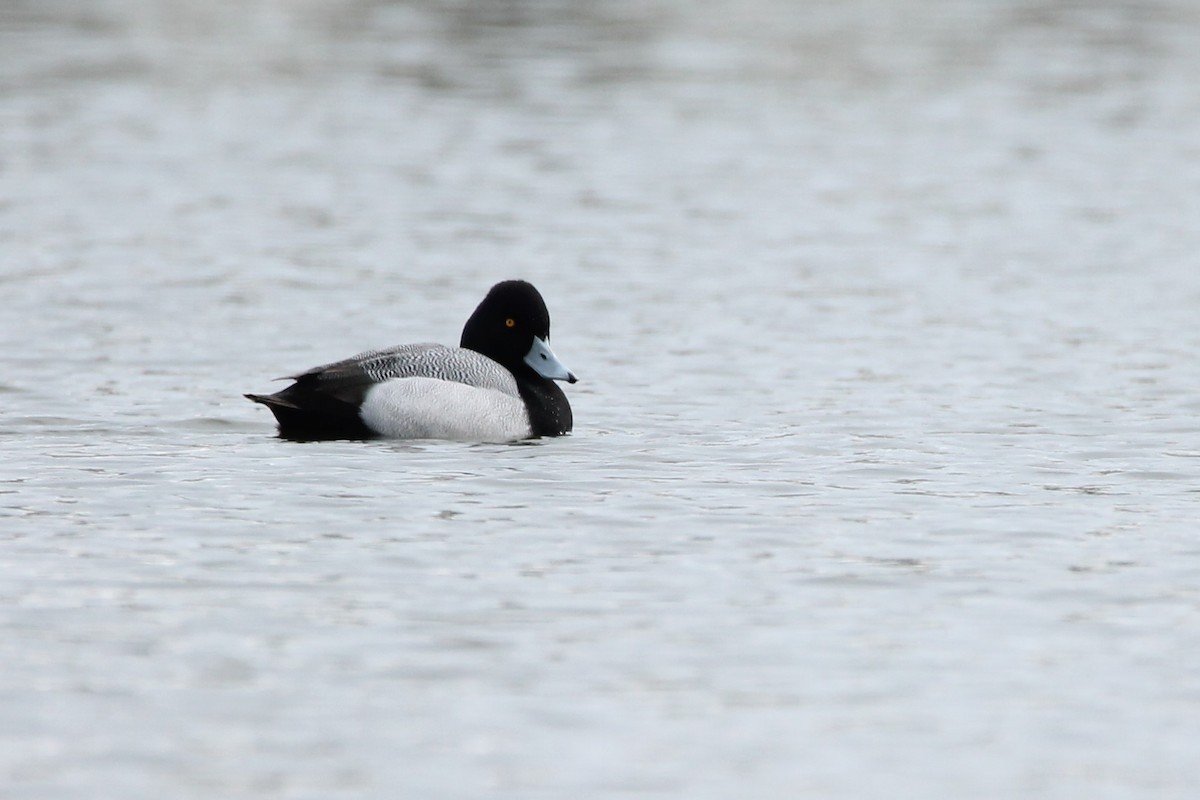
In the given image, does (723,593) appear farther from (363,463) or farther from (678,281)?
(678,281)

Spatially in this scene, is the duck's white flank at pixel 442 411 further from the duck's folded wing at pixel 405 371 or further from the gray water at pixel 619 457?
the gray water at pixel 619 457

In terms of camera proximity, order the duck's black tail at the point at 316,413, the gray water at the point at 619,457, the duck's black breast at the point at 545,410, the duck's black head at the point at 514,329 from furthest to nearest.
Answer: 1. the duck's black head at the point at 514,329
2. the duck's black breast at the point at 545,410
3. the duck's black tail at the point at 316,413
4. the gray water at the point at 619,457

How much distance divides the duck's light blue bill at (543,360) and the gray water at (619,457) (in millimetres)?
578

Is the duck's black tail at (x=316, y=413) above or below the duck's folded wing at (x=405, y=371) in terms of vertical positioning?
below

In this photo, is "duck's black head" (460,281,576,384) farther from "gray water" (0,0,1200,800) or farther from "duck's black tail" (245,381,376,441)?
"duck's black tail" (245,381,376,441)

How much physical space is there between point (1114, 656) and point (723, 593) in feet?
5.97

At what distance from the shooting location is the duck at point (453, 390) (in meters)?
13.3

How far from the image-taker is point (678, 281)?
20.8 meters

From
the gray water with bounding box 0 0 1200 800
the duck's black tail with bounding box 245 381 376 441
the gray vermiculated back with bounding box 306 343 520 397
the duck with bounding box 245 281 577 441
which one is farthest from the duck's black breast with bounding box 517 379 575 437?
the duck's black tail with bounding box 245 381 376 441

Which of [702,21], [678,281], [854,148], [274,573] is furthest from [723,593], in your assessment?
[702,21]

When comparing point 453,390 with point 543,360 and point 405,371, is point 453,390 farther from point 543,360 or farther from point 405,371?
point 543,360

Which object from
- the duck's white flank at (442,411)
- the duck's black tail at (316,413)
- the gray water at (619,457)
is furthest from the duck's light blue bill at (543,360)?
the duck's black tail at (316,413)

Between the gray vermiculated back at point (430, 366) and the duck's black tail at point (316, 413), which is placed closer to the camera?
the duck's black tail at point (316, 413)

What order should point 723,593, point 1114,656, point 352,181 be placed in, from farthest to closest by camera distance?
point 352,181 < point 723,593 < point 1114,656
